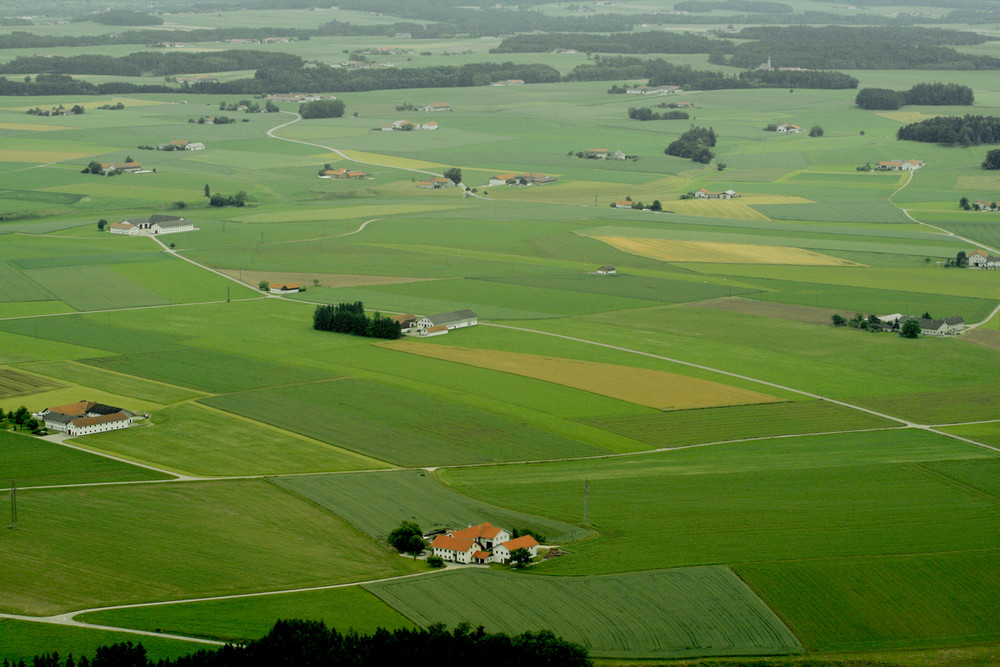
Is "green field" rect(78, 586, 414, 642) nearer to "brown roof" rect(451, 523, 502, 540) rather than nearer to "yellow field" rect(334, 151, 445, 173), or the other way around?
"brown roof" rect(451, 523, 502, 540)

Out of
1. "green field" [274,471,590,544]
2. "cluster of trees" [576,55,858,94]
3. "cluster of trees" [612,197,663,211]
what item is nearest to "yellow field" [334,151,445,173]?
"cluster of trees" [612,197,663,211]

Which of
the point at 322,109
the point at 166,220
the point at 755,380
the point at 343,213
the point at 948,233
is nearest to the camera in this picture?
the point at 755,380

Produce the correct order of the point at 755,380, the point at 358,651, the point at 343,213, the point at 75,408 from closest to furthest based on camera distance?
the point at 358,651 → the point at 75,408 → the point at 755,380 → the point at 343,213

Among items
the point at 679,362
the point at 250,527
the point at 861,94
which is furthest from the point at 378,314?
the point at 861,94

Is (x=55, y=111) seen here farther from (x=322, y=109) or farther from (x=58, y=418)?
(x=58, y=418)

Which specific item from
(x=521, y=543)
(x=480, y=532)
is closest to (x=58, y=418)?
(x=480, y=532)

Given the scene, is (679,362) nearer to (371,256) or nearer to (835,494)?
(835,494)
